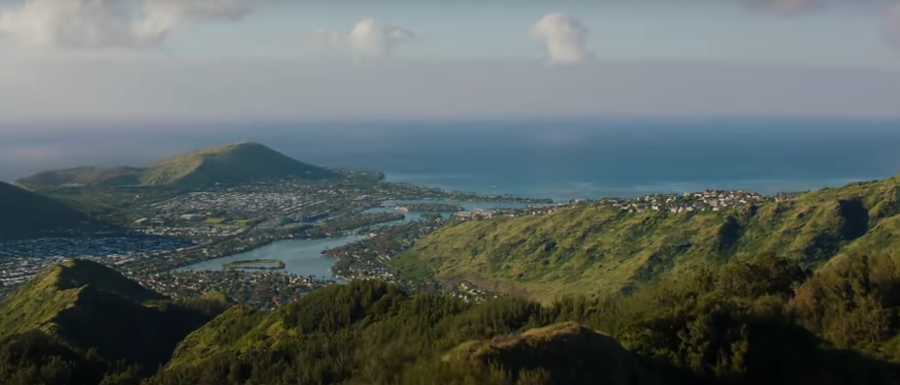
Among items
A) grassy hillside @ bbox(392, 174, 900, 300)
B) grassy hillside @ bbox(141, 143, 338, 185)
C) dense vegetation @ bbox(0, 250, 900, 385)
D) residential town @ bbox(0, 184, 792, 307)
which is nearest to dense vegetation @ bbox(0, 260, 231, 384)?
dense vegetation @ bbox(0, 250, 900, 385)

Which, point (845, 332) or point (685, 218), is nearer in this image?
point (845, 332)

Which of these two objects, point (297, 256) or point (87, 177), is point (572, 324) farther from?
point (87, 177)

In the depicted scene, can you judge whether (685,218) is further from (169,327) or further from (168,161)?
(168,161)

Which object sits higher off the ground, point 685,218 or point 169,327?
point 685,218

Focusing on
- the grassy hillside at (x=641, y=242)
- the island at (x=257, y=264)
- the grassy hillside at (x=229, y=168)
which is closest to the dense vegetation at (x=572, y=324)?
the grassy hillside at (x=641, y=242)

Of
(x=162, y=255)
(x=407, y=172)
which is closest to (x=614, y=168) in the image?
(x=407, y=172)

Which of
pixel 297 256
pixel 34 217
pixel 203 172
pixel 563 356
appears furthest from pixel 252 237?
pixel 563 356
